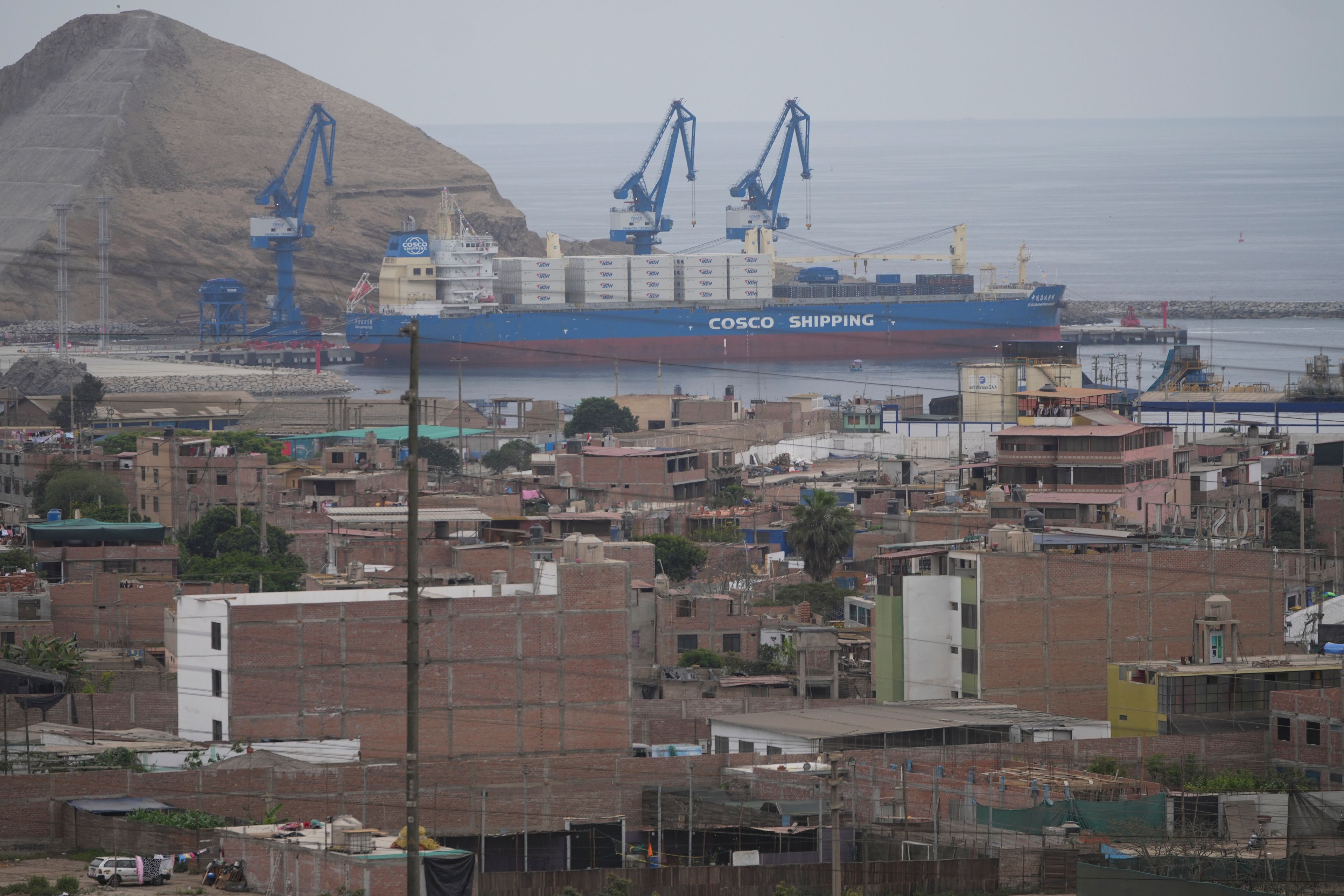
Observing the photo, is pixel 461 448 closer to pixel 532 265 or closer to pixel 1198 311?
pixel 532 265

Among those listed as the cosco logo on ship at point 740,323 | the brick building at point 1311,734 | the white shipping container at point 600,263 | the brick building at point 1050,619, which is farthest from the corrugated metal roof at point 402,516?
the white shipping container at point 600,263

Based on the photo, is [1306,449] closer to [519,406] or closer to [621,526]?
[621,526]

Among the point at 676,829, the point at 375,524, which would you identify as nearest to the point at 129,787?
the point at 676,829

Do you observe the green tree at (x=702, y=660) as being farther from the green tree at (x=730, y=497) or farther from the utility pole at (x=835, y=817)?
the green tree at (x=730, y=497)

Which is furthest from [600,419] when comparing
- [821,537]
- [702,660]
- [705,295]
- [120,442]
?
[705,295]

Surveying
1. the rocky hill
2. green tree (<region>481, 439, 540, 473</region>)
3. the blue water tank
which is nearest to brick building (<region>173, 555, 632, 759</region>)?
green tree (<region>481, 439, 540, 473</region>)

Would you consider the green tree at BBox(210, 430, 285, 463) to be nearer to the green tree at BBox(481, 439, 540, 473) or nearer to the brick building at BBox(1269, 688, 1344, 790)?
the green tree at BBox(481, 439, 540, 473)
